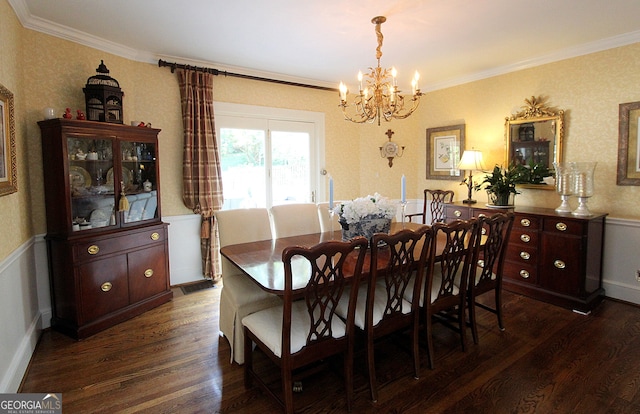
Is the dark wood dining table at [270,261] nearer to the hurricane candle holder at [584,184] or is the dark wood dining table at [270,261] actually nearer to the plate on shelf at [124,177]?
the plate on shelf at [124,177]

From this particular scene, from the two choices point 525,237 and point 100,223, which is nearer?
point 100,223

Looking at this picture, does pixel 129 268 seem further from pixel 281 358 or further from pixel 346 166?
pixel 346 166

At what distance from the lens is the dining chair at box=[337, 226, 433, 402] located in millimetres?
1955

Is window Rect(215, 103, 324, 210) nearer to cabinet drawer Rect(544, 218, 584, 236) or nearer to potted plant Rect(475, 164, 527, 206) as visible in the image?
potted plant Rect(475, 164, 527, 206)

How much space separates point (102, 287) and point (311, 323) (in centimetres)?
216

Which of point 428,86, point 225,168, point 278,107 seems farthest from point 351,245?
point 428,86

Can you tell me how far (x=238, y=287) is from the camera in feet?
8.18

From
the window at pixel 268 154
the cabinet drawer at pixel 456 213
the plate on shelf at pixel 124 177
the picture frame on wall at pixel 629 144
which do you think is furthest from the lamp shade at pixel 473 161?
the plate on shelf at pixel 124 177

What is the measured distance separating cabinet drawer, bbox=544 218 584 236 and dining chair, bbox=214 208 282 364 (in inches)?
109

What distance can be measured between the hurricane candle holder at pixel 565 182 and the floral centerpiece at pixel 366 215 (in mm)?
2107

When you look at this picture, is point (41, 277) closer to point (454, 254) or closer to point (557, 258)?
point (454, 254)

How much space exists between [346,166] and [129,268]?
316 cm

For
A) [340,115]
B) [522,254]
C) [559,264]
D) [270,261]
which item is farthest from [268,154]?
[559,264]

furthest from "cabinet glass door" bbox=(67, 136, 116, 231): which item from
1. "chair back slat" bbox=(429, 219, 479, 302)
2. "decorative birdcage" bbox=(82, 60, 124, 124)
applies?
"chair back slat" bbox=(429, 219, 479, 302)
